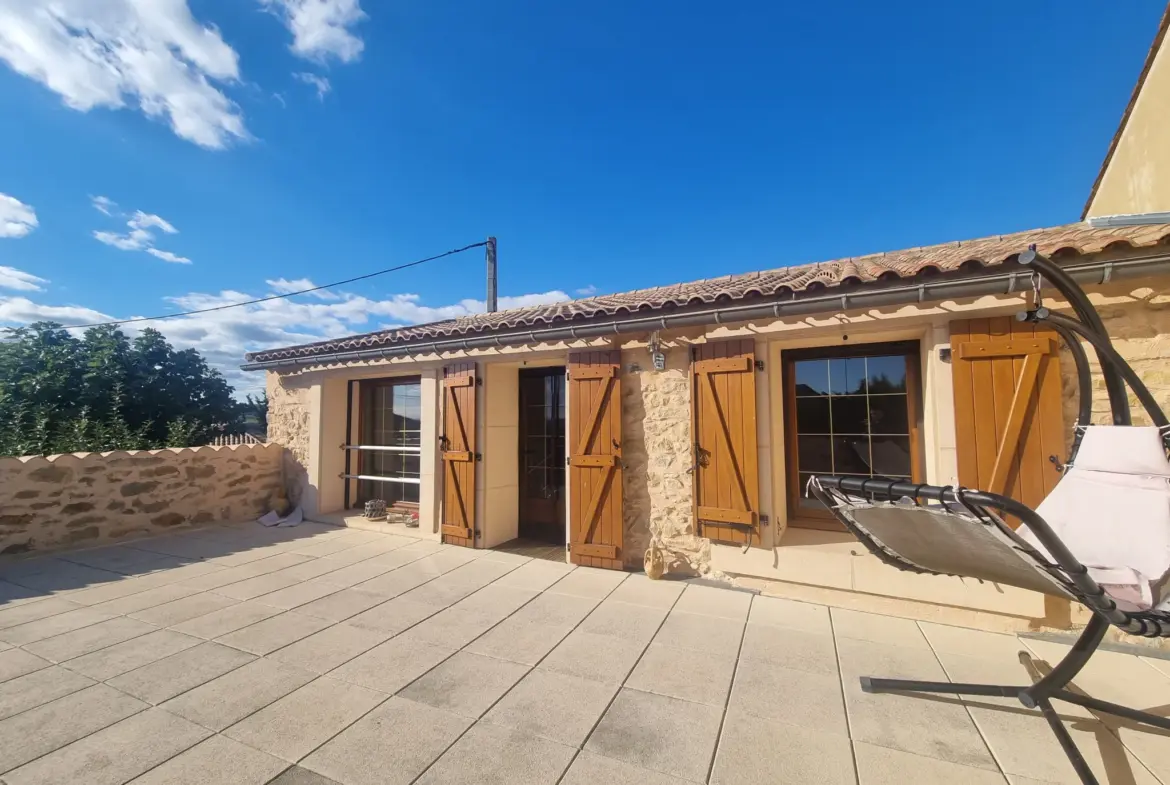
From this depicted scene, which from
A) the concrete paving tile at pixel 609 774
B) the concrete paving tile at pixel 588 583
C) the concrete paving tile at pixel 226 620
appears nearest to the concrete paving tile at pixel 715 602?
the concrete paving tile at pixel 588 583

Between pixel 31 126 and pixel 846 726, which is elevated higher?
pixel 31 126

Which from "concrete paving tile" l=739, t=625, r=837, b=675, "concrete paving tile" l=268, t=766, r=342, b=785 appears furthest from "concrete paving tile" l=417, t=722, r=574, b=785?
"concrete paving tile" l=739, t=625, r=837, b=675

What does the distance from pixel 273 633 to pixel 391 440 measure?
442cm

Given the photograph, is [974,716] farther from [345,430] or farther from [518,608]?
[345,430]

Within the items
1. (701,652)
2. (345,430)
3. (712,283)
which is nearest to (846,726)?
(701,652)

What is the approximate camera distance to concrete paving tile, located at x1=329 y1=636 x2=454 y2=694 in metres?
2.70

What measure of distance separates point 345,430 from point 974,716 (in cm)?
842

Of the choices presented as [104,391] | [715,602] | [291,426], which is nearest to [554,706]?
[715,602]

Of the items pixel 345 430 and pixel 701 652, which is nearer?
pixel 701 652

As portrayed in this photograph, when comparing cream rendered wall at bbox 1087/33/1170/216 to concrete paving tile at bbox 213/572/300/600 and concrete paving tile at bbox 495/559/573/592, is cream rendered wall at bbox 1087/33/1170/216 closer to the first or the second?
concrete paving tile at bbox 495/559/573/592

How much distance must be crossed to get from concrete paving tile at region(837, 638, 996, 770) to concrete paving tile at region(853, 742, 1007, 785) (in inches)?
1.9

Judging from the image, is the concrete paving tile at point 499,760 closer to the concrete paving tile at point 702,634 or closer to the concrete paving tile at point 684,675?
the concrete paving tile at point 684,675

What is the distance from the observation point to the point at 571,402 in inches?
201

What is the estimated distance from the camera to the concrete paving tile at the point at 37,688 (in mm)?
2445
